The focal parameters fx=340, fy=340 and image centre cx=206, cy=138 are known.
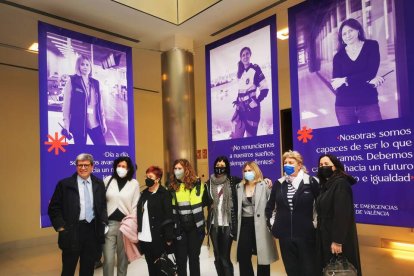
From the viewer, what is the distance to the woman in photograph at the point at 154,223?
145 inches

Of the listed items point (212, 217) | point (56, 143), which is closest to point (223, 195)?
point (212, 217)

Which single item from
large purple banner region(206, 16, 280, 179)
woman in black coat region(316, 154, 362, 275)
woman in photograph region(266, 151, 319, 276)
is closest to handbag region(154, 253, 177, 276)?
woman in photograph region(266, 151, 319, 276)

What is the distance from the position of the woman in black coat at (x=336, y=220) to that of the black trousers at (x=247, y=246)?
0.77m

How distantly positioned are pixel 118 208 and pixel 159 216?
0.48 m

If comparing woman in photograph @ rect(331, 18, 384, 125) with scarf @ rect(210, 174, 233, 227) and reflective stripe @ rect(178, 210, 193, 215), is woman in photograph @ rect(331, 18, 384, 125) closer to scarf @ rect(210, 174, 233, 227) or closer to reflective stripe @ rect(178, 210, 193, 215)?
scarf @ rect(210, 174, 233, 227)

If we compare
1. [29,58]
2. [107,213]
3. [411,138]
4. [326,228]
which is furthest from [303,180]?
[29,58]

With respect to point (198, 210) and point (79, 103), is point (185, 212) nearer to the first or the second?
point (198, 210)

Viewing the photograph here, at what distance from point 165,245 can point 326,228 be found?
175 centimetres

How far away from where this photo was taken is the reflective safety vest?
3848 mm

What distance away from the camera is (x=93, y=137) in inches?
190

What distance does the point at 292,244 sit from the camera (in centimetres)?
328

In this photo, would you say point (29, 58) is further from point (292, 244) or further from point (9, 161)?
point (292, 244)

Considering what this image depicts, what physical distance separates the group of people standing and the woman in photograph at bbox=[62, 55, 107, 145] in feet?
3.70

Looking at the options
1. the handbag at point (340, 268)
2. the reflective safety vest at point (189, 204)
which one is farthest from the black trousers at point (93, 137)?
the handbag at point (340, 268)
